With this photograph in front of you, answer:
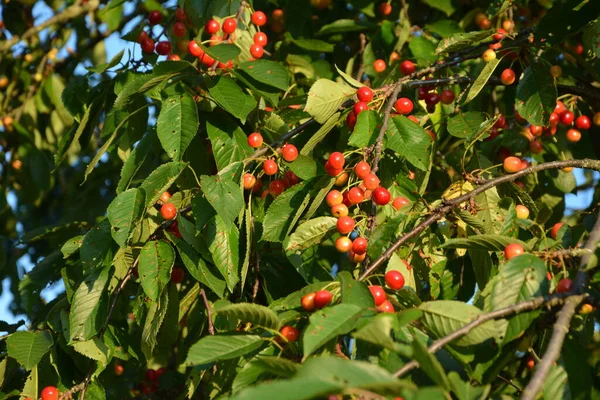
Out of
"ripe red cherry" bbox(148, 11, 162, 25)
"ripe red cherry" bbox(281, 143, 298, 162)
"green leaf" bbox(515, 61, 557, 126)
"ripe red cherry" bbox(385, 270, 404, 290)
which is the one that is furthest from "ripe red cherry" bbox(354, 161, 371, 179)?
"ripe red cherry" bbox(148, 11, 162, 25)

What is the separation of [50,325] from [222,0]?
4.18ft

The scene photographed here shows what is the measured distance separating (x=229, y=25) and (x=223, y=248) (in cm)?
96

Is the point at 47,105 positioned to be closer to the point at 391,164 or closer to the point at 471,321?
the point at 391,164

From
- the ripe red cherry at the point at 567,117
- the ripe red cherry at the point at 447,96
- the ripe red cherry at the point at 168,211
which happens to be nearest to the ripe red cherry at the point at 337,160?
the ripe red cherry at the point at 168,211

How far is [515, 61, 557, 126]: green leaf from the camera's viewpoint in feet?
6.91

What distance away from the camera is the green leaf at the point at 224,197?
1.75 metres

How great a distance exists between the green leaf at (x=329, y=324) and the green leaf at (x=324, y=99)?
0.82 metres

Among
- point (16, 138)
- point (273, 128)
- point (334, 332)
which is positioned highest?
point (334, 332)

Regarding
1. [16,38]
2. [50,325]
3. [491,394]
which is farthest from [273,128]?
[16,38]

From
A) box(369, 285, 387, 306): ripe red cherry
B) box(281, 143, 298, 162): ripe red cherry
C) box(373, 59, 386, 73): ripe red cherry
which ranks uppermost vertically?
box(281, 143, 298, 162): ripe red cherry

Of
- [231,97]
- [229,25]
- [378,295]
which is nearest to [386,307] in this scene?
[378,295]

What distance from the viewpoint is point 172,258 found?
75.2 inches

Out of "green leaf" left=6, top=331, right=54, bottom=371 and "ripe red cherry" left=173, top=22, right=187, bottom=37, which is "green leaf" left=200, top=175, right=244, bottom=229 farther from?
"ripe red cherry" left=173, top=22, right=187, bottom=37

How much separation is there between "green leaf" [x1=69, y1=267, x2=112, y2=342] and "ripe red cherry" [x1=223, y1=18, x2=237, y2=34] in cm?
100
